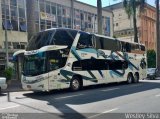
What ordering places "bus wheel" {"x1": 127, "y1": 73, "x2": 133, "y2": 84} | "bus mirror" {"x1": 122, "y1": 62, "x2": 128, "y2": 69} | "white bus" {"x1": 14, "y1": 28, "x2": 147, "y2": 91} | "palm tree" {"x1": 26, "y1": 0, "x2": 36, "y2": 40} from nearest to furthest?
1. "white bus" {"x1": 14, "y1": 28, "x2": 147, "y2": 91}
2. "palm tree" {"x1": 26, "y1": 0, "x2": 36, "y2": 40}
3. "bus mirror" {"x1": 122, "y1": 62, "x2": 128, "y2": 69}
4. "bus wheel" {"x1": 127, "y1": 73, "x2": 133, "y2": 84}

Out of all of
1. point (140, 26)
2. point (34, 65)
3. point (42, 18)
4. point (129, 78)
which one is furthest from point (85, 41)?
point (140, 26)

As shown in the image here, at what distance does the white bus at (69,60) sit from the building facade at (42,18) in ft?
29.1

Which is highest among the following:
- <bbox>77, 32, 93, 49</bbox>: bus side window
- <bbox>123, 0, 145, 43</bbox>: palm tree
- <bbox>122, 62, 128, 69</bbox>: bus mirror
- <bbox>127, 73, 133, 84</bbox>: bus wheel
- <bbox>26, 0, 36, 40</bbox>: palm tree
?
<bbox>123, 0, 145, 43</bbox>: palm tree

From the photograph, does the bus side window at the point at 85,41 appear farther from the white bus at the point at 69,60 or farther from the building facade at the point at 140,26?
the building facade at the point at 140,26

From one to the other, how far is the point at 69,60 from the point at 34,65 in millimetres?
2494

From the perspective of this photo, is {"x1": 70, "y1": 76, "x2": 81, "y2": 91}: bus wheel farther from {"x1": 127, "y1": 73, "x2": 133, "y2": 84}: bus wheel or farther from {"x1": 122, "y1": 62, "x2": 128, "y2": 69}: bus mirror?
{"x1": 127, "y1": 73, "x2": 133, "y2": 84}: bus wheel

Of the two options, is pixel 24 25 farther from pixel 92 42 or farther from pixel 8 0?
pixel 92 42

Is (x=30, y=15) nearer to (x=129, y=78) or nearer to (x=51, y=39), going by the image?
(x=51, y=39)

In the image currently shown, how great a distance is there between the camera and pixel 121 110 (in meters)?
11.8

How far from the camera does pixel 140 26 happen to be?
72.7 meters

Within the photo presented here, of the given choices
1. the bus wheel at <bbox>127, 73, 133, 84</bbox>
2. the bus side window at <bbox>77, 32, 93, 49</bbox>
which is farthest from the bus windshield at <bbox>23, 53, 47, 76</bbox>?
the bus wheel at <bbox>127, 73, 133, 84</bbox>

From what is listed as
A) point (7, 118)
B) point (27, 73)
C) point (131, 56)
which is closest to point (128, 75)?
point (131, 56)

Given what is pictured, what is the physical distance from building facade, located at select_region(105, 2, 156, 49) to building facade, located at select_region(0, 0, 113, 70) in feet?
59.1

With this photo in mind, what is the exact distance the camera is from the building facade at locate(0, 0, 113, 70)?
36625 millimetres
